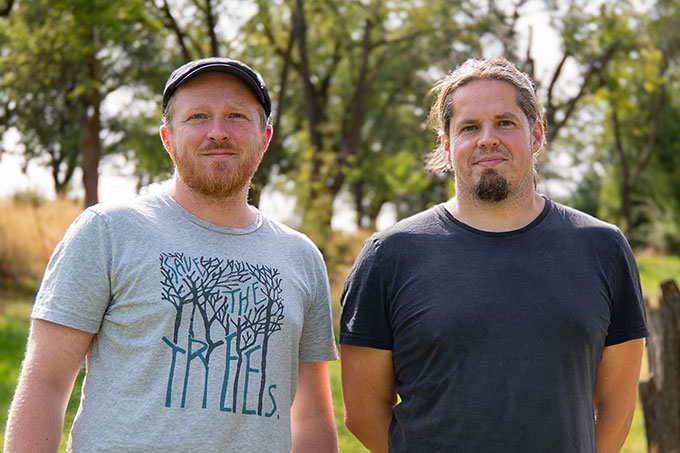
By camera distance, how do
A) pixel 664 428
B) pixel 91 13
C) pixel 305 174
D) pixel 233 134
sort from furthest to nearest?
pixel 305 174, pixel 91 13, pixel 664 428, pixel 233 134

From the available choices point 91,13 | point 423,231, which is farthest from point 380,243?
point 91,13

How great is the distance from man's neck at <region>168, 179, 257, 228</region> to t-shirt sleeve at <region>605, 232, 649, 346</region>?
1.39 metres

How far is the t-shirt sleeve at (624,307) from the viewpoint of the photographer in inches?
109

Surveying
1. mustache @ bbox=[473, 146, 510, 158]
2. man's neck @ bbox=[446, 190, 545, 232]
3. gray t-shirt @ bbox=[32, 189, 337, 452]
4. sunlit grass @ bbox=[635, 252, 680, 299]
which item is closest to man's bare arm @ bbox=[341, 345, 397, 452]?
gray t-shirt @ bbox=[32, 189, 337, 452]

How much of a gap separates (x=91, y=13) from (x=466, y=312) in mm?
9790

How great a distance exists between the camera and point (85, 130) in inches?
649

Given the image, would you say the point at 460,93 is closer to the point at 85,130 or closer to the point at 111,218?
the point at 111,218

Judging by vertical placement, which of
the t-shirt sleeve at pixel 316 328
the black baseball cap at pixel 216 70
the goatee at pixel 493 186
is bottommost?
the t-shirt sleeve at pixel 316 328

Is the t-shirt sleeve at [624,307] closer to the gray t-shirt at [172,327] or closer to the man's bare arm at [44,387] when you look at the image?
the gray t-shirt at [172,327]

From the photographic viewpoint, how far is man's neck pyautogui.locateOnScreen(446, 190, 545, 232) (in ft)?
9.25

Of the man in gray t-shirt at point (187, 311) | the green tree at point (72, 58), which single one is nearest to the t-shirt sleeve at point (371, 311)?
the man in gray t-shirt at point (187, 311)


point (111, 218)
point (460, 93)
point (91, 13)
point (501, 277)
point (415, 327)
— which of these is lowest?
point (415, 327)

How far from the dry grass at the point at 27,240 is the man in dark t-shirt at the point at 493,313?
12389mm

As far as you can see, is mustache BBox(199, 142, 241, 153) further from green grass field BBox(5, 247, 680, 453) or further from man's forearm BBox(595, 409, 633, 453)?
man's forearm BBox(595, 409, 633, 453)
